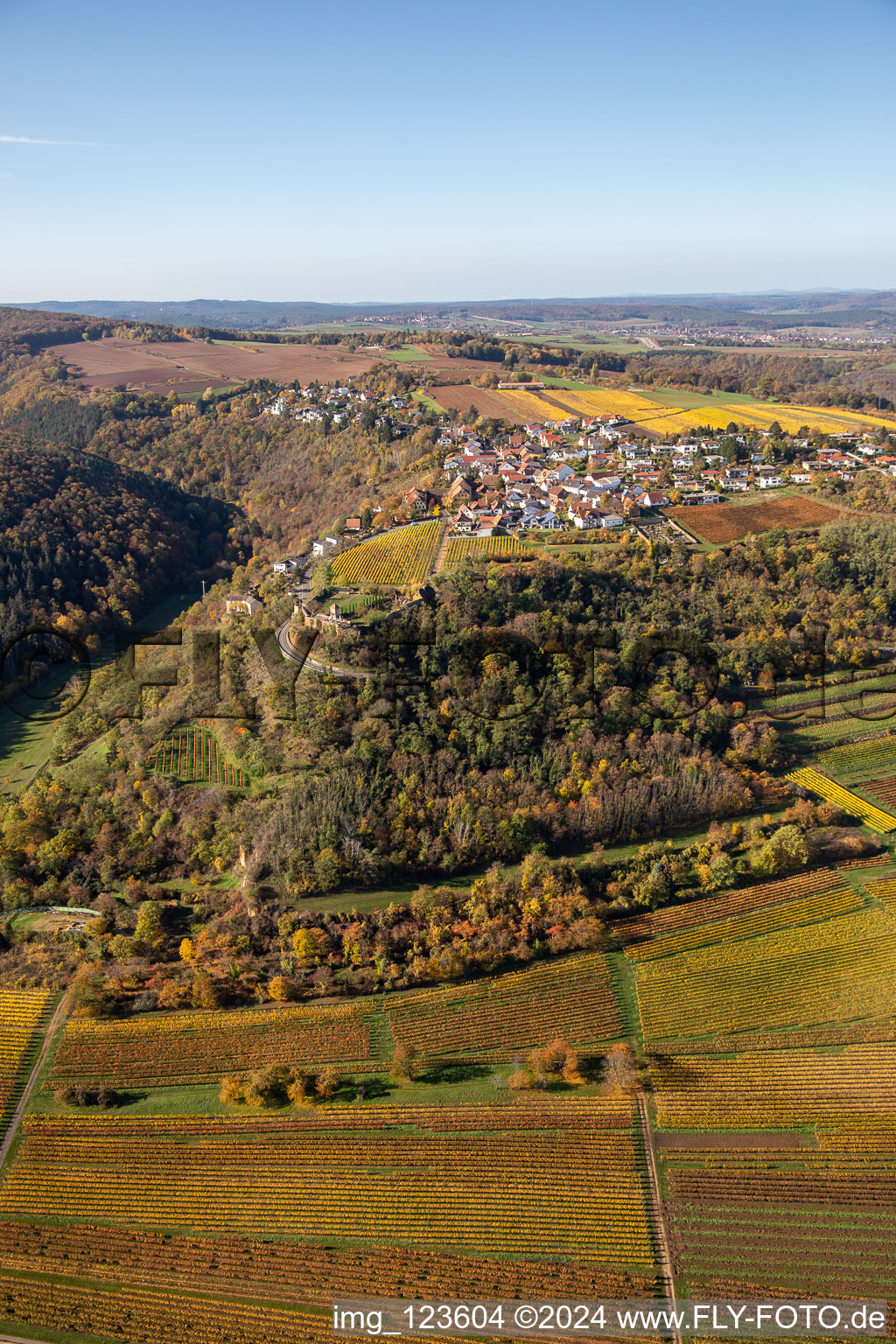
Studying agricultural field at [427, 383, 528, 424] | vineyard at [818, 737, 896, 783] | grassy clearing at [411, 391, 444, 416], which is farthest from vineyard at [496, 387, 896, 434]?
vineyard at [818, 737, 896, 783]

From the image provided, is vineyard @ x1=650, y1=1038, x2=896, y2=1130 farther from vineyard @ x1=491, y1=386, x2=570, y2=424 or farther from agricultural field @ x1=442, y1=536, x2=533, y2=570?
vineyard @ x1=491, y1=386, x2=570, y2=424

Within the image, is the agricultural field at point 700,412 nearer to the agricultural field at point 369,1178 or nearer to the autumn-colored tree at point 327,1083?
the agricultural field at point 369,1178

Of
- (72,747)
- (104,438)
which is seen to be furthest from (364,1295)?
(104,438)

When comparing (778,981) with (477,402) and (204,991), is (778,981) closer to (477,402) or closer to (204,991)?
(204,991)

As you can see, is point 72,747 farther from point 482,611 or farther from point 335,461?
point 335,461

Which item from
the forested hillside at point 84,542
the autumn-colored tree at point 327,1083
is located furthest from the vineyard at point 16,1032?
the forested hillside at point 84,542
